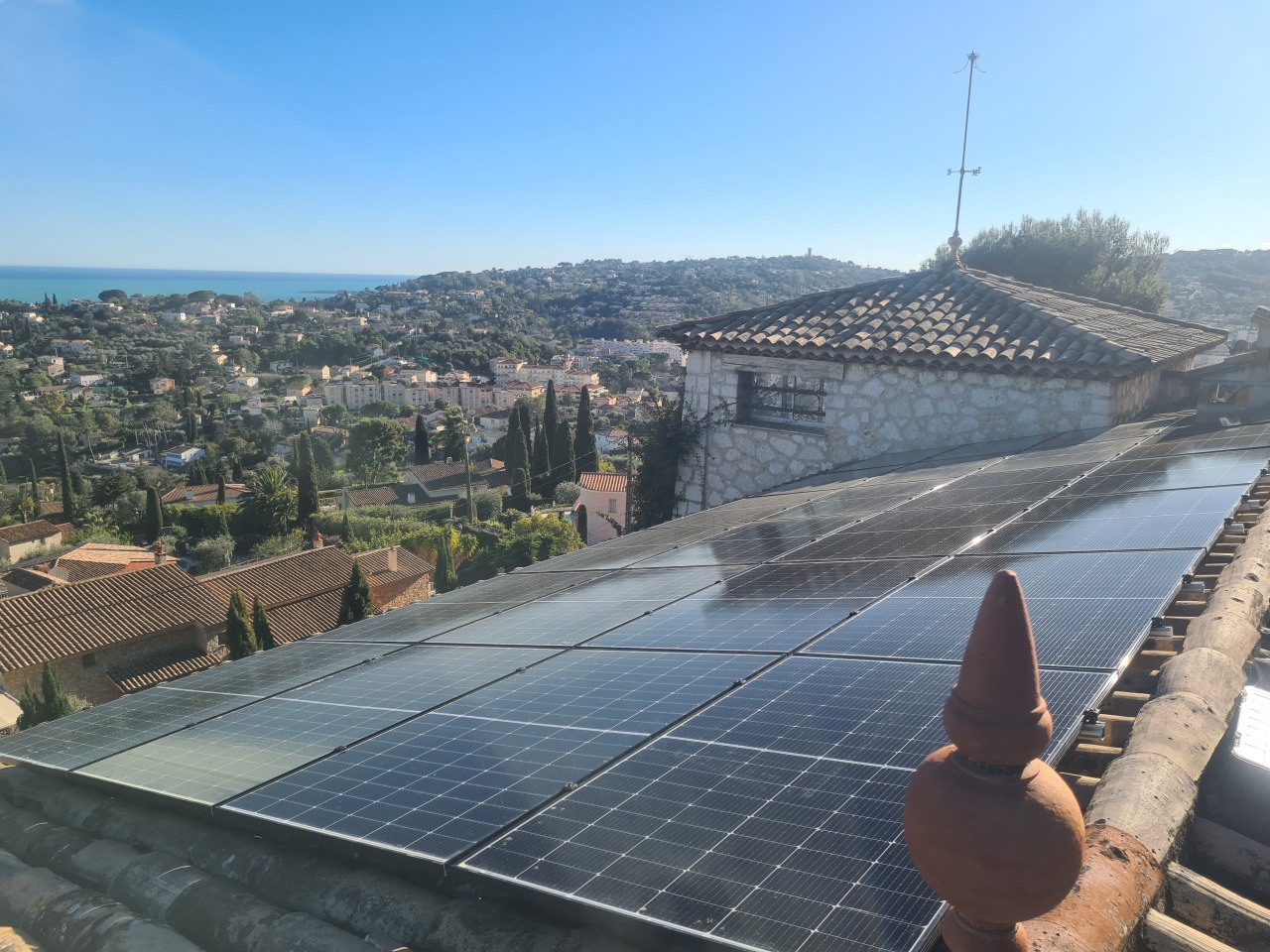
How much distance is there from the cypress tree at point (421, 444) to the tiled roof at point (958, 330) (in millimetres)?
65627

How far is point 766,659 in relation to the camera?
3992mm

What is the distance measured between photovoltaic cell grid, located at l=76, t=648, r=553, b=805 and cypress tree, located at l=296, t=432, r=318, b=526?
48424mm

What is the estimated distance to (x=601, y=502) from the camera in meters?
44.2

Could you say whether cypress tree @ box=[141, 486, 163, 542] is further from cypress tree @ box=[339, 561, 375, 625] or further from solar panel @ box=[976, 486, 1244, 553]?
solar panel @ box=[976, 486, 1244, 553]

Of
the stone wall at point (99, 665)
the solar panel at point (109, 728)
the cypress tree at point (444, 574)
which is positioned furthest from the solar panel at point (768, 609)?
the cypress tree at point (444, 574)

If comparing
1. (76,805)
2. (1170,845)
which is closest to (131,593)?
(76,805)

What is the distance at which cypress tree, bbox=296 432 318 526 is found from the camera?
50.1m

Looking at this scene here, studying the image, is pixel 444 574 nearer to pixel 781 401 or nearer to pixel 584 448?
pixel 781 401

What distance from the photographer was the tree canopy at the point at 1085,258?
26.1 m

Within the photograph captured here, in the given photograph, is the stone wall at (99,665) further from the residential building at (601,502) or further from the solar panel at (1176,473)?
the solar panel at (1176,473)

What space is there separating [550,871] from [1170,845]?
187 centimetres

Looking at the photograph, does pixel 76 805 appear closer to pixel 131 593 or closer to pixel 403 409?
pixel 131 593

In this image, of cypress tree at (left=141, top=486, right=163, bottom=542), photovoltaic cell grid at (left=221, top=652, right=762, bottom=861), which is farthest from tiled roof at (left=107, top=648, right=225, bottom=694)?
photovoltaic cell grid at (left=221, top=652, right=762, bottom=861)

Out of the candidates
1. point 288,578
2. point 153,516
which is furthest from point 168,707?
point 153,516
